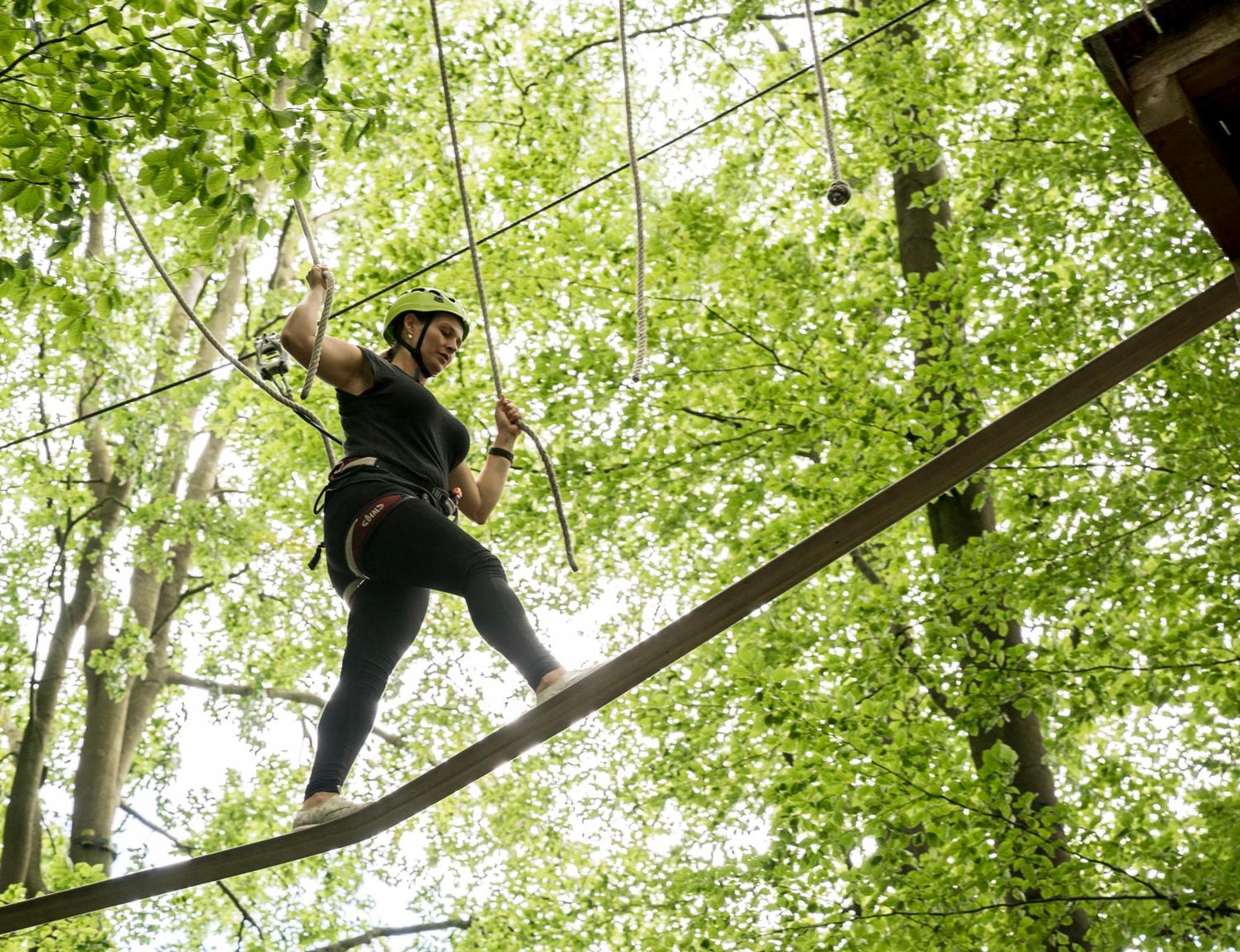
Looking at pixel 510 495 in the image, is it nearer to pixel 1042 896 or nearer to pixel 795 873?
pixel 795 873

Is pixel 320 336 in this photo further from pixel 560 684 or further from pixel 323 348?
pixel 560 684

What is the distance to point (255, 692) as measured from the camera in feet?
37.1

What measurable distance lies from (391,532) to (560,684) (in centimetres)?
61

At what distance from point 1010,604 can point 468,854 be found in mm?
6400

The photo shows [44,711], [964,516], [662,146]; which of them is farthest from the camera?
[44,711]

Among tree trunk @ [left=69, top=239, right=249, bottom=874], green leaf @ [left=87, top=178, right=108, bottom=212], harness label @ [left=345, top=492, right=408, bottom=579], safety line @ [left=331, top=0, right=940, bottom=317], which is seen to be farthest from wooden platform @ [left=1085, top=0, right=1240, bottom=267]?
tree trunk @ [left=69, top=239, right=249, bottom=874]

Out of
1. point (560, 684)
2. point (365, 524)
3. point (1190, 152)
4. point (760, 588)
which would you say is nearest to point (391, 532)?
point (365, 524)

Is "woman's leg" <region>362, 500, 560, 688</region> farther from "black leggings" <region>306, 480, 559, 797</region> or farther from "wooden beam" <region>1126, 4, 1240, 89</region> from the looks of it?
"wooden beam" <region>1126, 4, 1240, 89</region>

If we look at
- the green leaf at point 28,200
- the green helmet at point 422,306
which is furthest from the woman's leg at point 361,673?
the green leaf at point 28,200

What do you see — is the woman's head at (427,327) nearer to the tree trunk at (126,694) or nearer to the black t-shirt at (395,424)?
the black t-shirt at (395,424)

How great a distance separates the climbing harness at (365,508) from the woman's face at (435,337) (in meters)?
0.36

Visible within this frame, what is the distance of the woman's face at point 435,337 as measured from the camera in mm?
3744

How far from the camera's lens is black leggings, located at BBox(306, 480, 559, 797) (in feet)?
11.0

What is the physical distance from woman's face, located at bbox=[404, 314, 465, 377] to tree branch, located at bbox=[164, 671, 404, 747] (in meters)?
8.20
